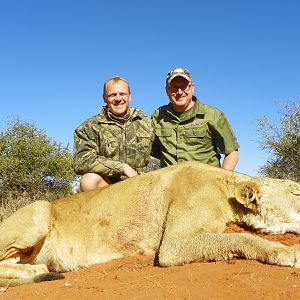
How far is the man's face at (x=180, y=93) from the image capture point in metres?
7.88

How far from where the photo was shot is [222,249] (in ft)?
15.1

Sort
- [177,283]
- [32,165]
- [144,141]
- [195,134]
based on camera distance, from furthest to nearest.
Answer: [32,165] < [195,134] < [144,141] < [177,283]

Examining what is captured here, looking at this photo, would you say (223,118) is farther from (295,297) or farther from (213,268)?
(295,297)

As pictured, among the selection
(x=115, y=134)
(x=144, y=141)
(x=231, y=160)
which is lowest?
(x=231, y=160)

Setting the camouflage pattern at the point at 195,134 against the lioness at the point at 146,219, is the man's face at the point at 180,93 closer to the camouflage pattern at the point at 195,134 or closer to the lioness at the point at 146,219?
the camouflage pattern at the point at 195,134

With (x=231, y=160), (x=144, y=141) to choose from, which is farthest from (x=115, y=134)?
(x=231, y=160)

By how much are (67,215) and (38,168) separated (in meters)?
16.8

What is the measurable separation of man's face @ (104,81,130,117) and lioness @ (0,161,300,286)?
6.58 ft

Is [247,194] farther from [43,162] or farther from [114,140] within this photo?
[43,162]

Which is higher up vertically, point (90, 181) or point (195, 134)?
point (195, 134)

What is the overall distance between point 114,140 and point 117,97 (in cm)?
66

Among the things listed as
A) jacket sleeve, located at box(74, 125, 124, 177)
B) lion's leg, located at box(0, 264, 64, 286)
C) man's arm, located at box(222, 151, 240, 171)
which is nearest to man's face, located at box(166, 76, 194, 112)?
man's arm, located at box(222, 151, 240, 171)

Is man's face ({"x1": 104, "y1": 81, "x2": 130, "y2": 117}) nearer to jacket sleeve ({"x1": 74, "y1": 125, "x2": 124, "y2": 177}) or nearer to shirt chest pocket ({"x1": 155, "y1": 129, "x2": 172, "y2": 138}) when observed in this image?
jacket sleeve ({"x1": 74, "y1": 125, "x2": 124, "y2": 177})

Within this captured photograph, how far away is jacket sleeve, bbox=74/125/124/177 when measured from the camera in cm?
713
